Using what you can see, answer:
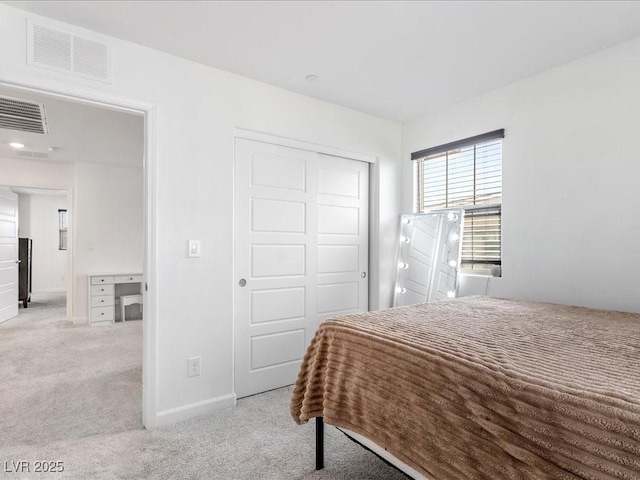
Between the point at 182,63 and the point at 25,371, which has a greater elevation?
the point at 182,63

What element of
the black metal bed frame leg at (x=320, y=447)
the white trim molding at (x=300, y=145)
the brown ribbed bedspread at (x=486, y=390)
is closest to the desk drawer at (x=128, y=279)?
the white trim molding at (x=300, y=145)

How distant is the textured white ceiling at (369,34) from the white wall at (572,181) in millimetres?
201

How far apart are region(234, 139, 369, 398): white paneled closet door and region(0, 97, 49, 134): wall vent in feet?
6.87

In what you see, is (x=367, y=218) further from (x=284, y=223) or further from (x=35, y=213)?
(x=35, y=213)

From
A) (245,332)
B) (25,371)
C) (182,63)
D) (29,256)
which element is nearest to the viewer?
(182,63)

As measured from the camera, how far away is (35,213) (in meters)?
8.35

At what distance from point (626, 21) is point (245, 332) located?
3.17 m

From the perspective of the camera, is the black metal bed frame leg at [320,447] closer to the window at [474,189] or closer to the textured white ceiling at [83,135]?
the window at [474,189]

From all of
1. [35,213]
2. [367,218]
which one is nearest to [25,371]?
[367,218]

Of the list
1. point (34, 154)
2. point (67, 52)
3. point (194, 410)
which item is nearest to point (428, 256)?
point (194, 410)

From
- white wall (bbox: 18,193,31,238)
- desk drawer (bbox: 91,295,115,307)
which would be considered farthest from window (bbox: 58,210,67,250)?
desk drawer (bbox: 91,295,115,307)

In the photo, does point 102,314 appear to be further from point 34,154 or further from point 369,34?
point 369,34

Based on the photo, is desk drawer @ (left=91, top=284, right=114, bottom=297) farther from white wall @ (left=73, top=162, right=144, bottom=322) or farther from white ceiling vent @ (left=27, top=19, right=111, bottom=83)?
white ceiling vent @ (left=27, top=19, right=111, bottom=83)

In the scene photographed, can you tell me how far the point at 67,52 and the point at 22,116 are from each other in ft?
6.54
